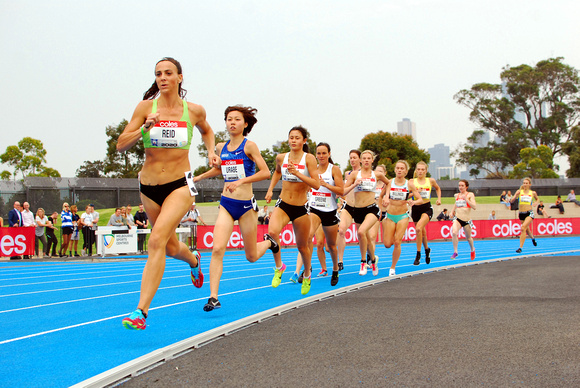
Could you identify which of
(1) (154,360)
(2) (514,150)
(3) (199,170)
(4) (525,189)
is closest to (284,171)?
(1) (154,360)

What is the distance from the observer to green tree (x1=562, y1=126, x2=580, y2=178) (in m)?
74.8

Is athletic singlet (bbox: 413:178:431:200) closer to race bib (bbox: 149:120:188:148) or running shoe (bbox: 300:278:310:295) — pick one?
running shoe (bbox: 300:278:310:295)

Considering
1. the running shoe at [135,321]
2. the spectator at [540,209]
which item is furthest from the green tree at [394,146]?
the running shoe at [135,321]

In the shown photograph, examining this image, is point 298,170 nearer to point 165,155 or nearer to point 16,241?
point 165,155

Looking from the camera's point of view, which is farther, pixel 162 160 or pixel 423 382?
pixel 162 160

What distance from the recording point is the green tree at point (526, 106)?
80750 mm

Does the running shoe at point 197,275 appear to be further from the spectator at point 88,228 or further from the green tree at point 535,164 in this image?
the green tree at point 535,164

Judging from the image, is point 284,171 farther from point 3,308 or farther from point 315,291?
point 3,308

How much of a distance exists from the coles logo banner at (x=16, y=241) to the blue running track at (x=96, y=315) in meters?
6.73

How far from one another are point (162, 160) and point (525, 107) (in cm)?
8617

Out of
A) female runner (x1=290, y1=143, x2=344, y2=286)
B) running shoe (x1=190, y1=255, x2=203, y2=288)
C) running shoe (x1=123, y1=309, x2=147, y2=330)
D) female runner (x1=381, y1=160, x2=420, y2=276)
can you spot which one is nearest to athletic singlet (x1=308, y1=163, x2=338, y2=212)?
female runner (x1=290, y1=143, x2=344, y2=286)

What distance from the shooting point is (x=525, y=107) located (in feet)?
273

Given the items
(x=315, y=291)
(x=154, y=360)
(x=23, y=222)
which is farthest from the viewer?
(x=23, y=222)

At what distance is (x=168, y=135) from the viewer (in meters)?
5.64
